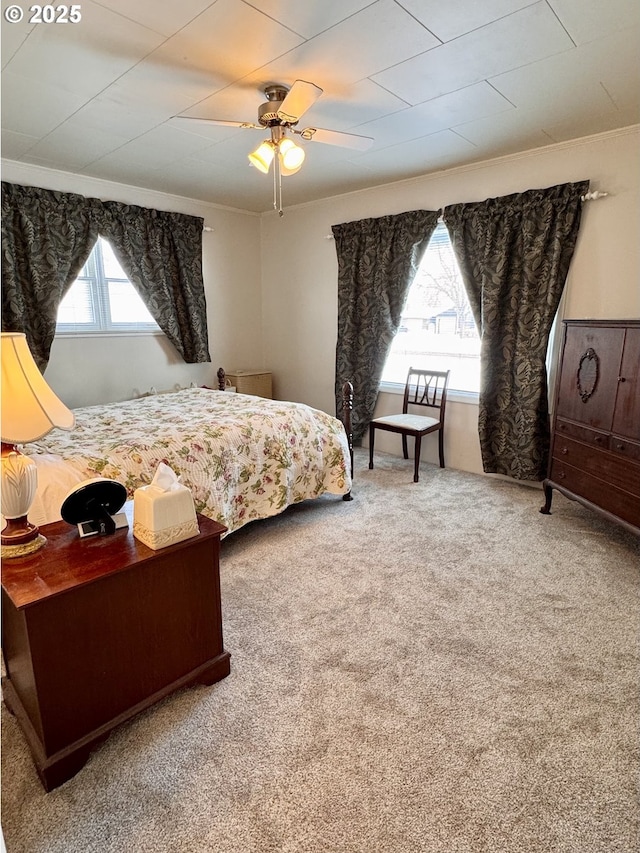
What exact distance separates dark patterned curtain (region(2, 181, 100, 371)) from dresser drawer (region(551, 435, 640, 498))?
3.89m

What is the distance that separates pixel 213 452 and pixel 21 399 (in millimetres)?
1357

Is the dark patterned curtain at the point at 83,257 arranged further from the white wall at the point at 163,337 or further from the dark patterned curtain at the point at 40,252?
the white wall at the point at 163,337

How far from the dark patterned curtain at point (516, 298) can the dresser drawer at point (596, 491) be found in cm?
52

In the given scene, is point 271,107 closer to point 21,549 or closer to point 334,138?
point 334,138

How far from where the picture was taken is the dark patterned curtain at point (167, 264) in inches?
156

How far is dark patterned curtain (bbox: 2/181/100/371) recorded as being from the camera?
341cm

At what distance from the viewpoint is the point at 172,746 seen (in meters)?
1.47

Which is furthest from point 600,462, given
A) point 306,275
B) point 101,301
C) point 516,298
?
point 101,301

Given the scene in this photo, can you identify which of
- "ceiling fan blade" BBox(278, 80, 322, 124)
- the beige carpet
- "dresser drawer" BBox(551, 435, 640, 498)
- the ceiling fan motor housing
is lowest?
the beige carpet

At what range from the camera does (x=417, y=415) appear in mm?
4215

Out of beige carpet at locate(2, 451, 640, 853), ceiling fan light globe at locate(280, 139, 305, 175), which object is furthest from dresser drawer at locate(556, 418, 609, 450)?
ceiling fan light globe at locate(280, 139, 305, 175)

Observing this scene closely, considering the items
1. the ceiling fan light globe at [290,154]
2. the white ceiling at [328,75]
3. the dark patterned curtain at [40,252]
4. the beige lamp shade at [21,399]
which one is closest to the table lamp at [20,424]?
the beige lamp shade at [21,399]

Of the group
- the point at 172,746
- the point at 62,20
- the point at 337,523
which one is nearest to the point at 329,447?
the point at 337,523

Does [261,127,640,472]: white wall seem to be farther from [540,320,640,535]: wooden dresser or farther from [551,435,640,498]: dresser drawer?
[551,435,640,498]: dresser drawer
